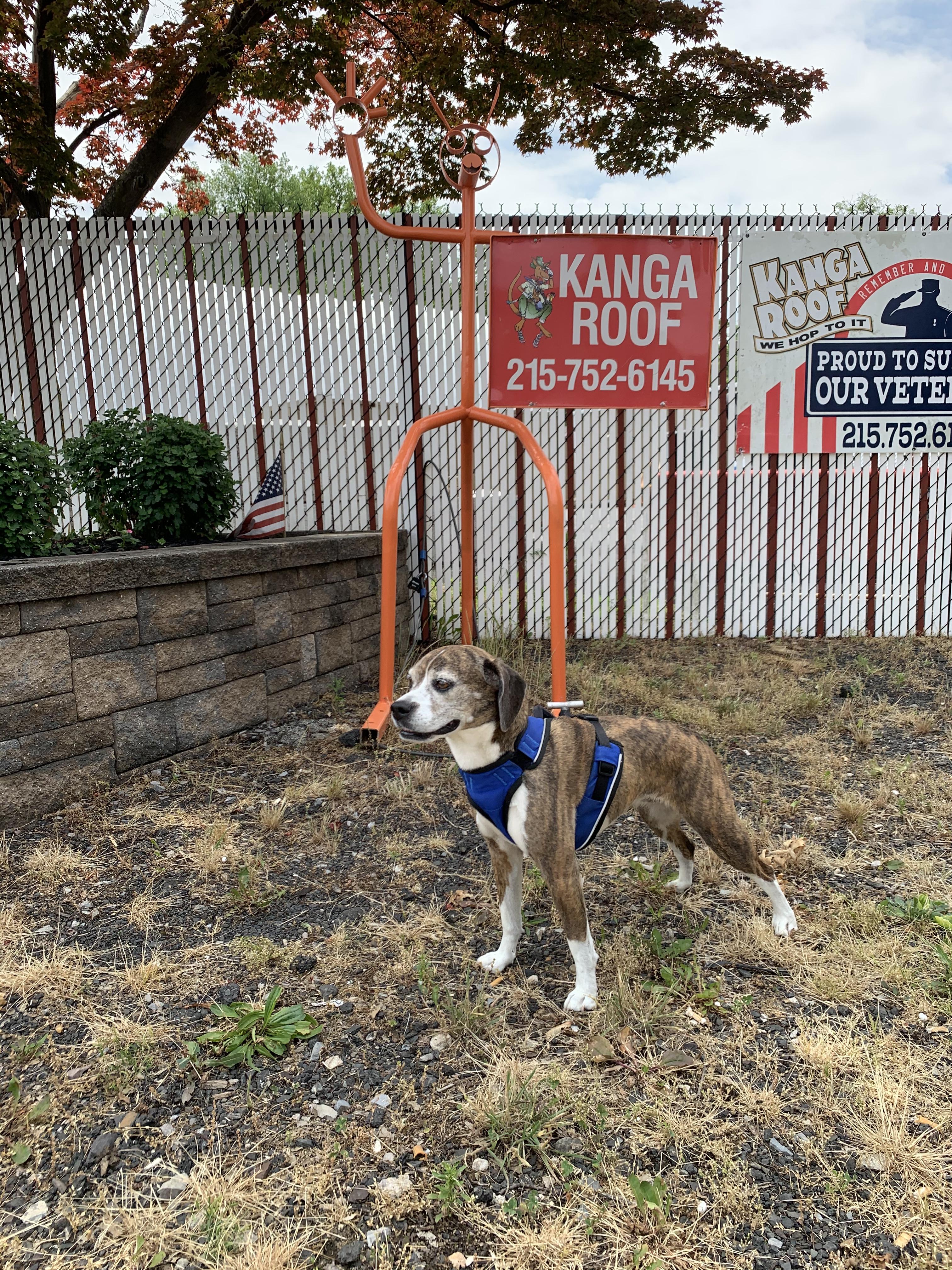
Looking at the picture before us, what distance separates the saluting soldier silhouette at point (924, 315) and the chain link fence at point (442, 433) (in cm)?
66

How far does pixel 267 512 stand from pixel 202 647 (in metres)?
1.24

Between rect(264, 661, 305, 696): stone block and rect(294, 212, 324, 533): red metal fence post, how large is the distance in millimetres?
1731

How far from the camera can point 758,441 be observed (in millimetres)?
5816

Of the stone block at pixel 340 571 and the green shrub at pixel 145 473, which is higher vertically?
the green shrub at pixel 145 473

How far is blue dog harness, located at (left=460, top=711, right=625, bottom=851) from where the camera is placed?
2.26 meters

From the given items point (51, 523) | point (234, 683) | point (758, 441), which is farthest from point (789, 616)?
point (51, 523)

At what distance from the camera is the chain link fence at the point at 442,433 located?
6070 millimetres

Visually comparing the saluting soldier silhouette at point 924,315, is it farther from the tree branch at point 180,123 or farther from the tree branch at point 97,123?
the tree branch at point 97,123

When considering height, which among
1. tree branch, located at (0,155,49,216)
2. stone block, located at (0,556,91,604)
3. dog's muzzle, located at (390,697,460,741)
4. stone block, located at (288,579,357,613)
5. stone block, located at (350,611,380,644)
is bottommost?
stone block, located at (350,611,380,644)

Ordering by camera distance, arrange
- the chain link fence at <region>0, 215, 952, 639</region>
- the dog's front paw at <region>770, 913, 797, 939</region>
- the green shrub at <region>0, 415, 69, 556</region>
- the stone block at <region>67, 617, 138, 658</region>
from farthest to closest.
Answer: the chain link fence at <region>0, 215, 952, 639</region> < the green shrub at <region>0, 415, 69, 556</region> < the stone block at <region>67, 617, 138, 658</region> < the dog's front paw at <region>770, 913, 797, 939</region>

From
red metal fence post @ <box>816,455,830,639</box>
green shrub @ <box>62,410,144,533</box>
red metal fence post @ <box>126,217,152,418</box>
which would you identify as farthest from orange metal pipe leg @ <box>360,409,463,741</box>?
red metal fence post @ <box>816,455,830,639</box>

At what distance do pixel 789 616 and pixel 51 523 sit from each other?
520 centimetres

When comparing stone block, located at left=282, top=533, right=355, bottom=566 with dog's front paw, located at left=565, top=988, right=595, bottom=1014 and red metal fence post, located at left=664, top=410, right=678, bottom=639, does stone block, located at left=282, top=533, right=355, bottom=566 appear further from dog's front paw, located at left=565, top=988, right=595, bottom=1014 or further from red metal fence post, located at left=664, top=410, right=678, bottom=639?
dog's front paw, located at left=565, top=988, right=595, bottom=1014

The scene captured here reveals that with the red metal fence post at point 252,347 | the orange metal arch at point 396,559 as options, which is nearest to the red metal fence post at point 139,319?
the red metal fence post at point 252,347
